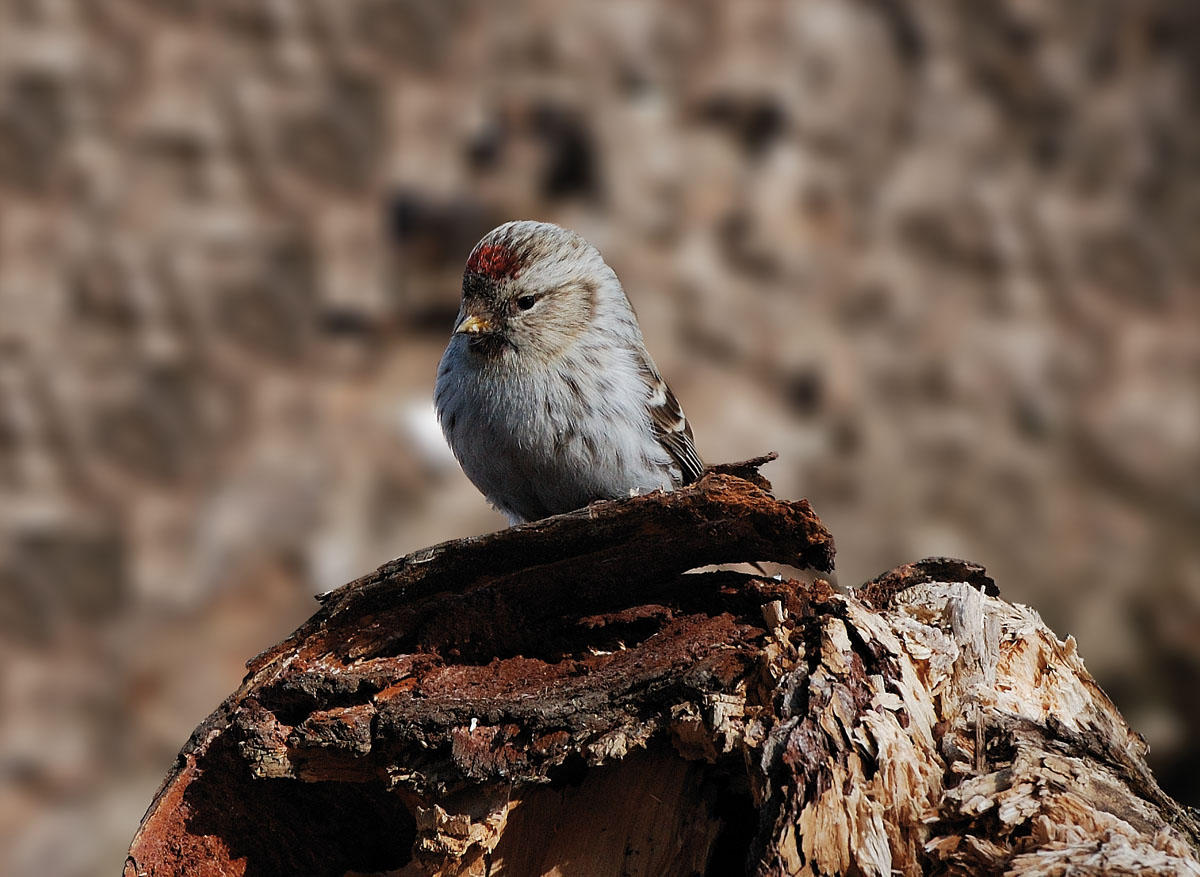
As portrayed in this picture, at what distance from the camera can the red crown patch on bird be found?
379 centimetres

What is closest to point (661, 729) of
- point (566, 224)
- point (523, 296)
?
point (523, 296)

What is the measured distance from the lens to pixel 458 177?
6281mm

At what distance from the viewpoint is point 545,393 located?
3.61 meters

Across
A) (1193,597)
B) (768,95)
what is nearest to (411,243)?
(768,95)

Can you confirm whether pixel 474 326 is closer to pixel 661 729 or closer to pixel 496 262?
pixel 496 262

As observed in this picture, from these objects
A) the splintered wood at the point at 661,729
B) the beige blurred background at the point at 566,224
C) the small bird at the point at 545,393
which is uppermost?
the beige blurred background at the point at 566,224

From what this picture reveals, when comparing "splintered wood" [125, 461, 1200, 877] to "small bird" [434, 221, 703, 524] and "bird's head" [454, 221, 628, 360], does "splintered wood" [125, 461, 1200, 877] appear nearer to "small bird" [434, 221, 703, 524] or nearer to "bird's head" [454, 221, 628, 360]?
"small bird" [434, 221, 703, 524]

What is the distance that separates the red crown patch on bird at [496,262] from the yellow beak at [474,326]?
173 millimetres

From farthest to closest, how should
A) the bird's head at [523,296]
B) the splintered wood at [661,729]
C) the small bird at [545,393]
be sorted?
the bird's head at [523,296], the small bird at [545,393], the splintered wood at [661,729]

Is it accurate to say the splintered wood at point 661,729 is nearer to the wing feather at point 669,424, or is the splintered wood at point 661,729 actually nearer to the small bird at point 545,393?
the small bird at point 545,393

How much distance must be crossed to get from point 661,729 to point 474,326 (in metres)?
1.85

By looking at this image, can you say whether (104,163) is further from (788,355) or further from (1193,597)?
(1193,597)

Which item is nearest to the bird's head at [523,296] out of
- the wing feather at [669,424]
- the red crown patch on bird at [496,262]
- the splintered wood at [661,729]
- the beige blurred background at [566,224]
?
the red crown patch on bird at [496,262]

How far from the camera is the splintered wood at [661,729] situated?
2041 millimetres
